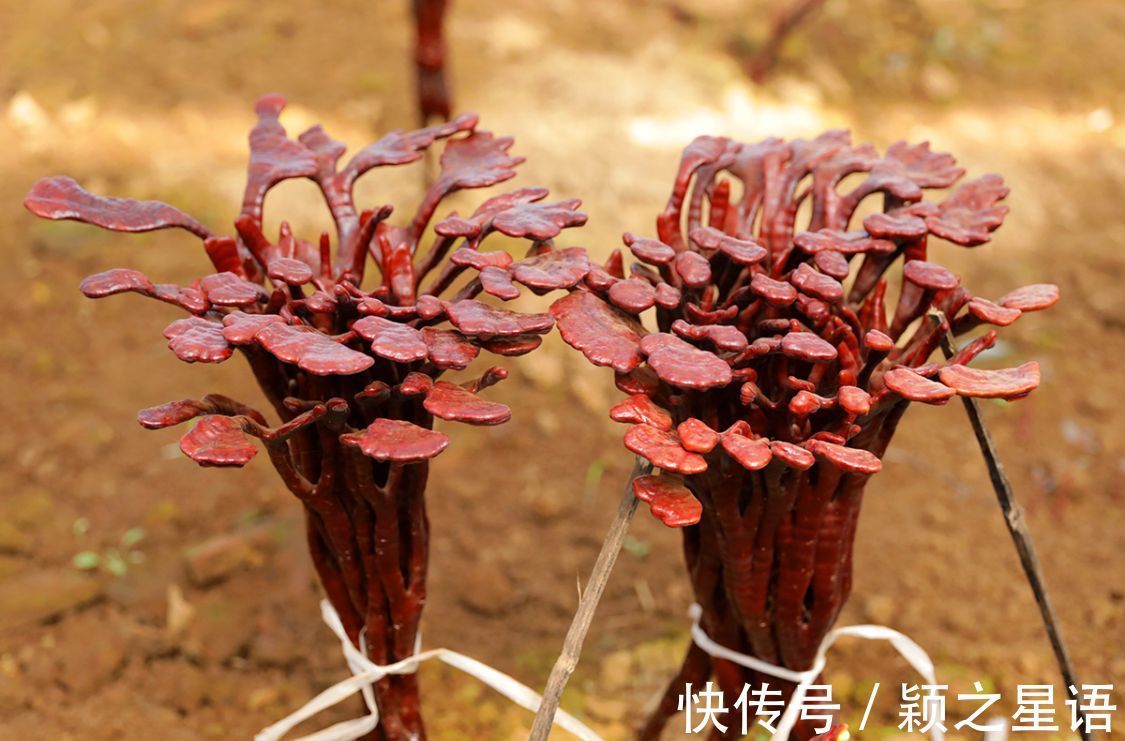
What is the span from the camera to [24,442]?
226cm

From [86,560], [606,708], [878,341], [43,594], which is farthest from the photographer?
[86,560]

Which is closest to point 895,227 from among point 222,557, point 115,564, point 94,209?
point 94,209

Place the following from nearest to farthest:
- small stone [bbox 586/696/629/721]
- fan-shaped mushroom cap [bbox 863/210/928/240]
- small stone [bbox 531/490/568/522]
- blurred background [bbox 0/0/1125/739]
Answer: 1. fan-shaped mushroom cap [bbox 863/210/928/240]
2. small stone [bbox 586/696/629/721]
3. blurred background [bbox 0/0/1125/739]
4. small stone [bbox 531/490/568/522]

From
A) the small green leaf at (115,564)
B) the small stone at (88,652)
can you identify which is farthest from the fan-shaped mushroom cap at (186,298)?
the small green leaf at (115,564)

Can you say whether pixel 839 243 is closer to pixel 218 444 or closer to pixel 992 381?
pixel 992 381

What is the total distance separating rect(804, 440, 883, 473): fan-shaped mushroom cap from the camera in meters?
0.97

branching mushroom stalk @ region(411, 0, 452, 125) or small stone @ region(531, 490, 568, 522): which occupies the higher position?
branching mushroom stalk @ region(411, 0, 452, 125)

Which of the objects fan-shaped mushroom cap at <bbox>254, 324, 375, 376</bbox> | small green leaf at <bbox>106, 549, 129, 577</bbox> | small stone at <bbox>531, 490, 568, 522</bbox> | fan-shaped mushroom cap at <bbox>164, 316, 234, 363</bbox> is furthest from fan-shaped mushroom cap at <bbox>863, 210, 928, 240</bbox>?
small green leaf at <bbox>106, 549, 129, 577</bbox>

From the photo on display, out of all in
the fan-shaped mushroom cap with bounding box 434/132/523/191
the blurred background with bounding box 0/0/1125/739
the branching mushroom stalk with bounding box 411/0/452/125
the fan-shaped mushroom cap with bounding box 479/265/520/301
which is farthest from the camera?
the branching mushroom stalk with bounding box 411/0/452/125

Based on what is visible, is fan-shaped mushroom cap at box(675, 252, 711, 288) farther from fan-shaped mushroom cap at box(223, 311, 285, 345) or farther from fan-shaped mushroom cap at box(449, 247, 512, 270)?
fan-shaped mushroom cap at box(223, 311, 285, 345)

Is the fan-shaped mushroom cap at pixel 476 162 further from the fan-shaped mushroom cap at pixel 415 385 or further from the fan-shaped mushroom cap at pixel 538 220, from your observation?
the fan-shaped mushroom cap at pixel 415 385

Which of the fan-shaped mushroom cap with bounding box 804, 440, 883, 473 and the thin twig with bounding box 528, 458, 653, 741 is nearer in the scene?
the fan-shaped mushroom cap with bounding box 804, 440, 883, 473

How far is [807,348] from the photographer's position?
A: 1.02 meters

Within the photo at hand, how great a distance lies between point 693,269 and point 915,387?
24 centimetres
